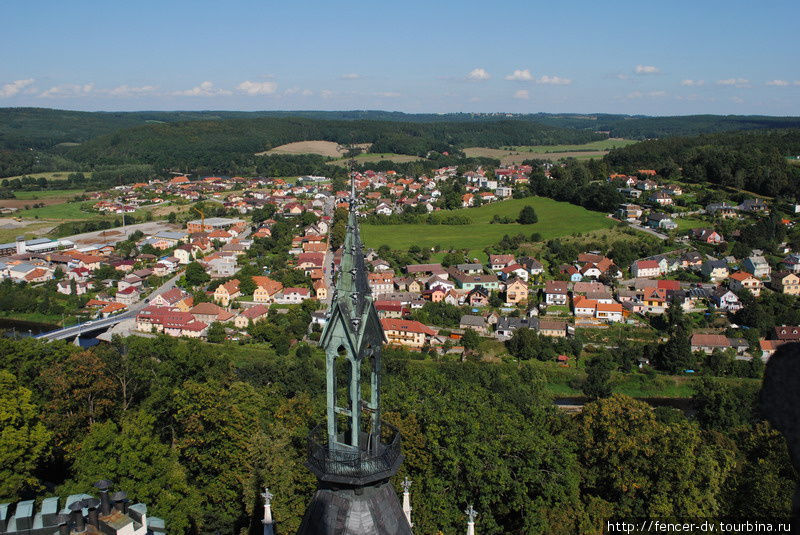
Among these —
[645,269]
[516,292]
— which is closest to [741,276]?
[645,269]

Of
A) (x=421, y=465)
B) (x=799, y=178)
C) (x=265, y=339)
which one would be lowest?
(x=265, y=339)

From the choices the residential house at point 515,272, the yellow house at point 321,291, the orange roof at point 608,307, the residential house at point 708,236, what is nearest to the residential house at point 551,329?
the orange roof at point 608,307

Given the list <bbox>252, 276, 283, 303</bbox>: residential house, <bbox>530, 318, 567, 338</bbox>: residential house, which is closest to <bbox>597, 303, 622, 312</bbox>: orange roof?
<bbox>530, 318, 567, 338</bbox>: residential house

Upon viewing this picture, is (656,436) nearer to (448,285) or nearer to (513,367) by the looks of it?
(513,367)

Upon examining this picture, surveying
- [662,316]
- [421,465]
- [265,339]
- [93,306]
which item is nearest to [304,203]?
[93,306]

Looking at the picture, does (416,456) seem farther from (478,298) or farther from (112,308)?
(112,308)

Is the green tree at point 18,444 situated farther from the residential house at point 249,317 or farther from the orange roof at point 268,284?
the orange roof at point 268,284
